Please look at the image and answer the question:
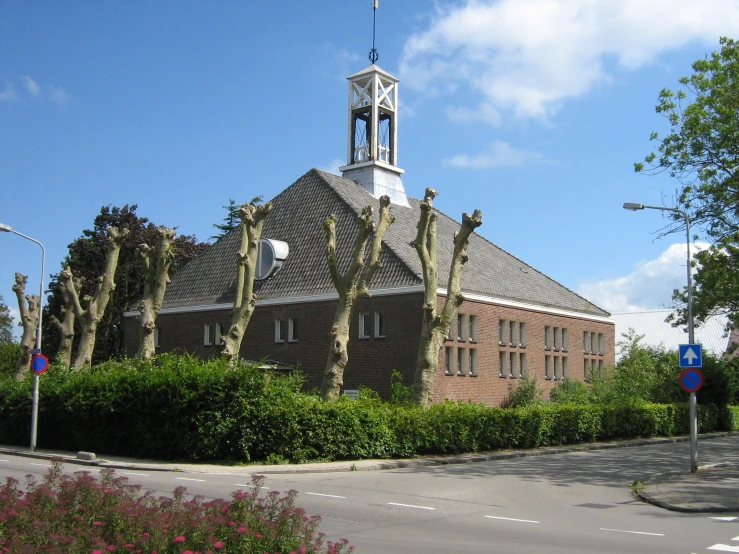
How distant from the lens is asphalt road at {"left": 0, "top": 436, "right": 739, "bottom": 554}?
34.6ft

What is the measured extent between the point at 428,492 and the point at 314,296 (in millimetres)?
23869

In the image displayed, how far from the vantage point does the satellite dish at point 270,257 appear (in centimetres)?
4241

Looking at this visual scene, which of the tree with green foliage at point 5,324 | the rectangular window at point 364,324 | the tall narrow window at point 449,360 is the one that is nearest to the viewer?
the tall narrow window at point 449,360

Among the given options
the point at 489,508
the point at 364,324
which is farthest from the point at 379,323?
the point at 489,508

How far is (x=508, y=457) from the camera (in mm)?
24906

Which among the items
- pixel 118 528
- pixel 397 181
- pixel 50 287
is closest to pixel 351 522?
pixel 118 528

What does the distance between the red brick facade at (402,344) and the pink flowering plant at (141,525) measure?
→ 88.4ft

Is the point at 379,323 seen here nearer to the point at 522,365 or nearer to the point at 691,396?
the point at 522,365

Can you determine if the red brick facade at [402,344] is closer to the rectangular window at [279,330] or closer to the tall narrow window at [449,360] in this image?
the tall narrow window at [449,360]

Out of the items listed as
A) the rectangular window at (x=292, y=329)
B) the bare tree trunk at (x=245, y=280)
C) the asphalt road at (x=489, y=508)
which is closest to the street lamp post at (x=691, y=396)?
the asphalt road at (x=489, y=508)

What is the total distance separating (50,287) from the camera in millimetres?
50688

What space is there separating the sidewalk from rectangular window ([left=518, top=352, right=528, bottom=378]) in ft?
51.1

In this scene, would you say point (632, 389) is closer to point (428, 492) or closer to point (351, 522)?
point (428, 492)

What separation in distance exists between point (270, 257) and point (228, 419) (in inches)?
872
